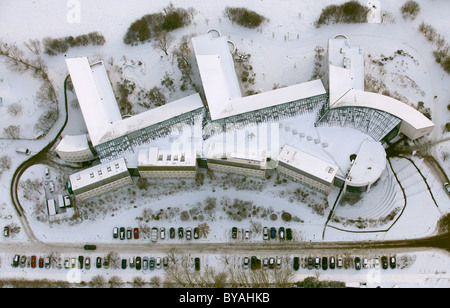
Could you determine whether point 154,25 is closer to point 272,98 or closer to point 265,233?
point 272,98

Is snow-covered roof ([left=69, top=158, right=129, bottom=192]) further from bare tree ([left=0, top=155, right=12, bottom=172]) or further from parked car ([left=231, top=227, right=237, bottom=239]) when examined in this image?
parked car ([left=231, top=227, right=237, bottom=239])

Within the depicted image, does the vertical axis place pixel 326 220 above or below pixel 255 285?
above

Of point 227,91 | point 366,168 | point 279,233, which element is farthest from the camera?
point 227,91

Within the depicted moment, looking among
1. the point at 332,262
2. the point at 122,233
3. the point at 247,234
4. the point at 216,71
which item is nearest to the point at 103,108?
the point at 216,71

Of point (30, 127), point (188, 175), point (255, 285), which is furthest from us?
point (30, 127)

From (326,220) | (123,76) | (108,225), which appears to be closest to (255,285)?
(326,220)

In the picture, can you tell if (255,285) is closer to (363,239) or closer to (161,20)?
(363,239)

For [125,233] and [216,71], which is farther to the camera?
[216,71]
